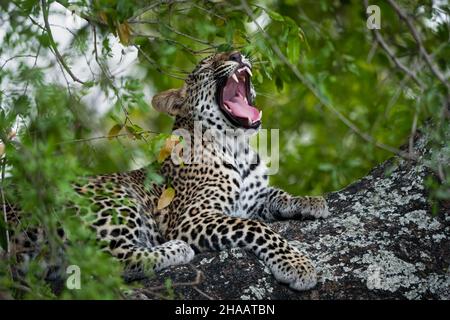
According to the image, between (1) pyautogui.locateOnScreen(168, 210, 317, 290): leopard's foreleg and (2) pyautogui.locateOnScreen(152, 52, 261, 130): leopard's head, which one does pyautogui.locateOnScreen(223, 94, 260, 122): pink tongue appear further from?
(1) pyautogui.locateOnScreen(168, 210, 317, 290): leopard's foreleg

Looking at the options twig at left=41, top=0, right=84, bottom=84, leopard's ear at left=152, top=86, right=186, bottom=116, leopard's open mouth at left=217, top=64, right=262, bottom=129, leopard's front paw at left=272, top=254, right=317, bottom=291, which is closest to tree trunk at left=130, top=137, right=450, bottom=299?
leopard's front paw at left=272, top=254, right=317, bottom=291

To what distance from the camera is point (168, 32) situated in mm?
8891

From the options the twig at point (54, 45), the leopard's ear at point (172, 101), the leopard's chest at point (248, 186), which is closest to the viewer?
the twig at point (54, 45)

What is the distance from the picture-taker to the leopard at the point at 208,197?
8.45 metres

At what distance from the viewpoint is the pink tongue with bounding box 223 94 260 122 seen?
1036cm

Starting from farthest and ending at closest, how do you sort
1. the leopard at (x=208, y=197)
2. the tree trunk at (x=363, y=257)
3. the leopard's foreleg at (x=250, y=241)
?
the leopard at (x=208, y=197) < the leopard's foreleg at (x=250, y=241) < the tree trunk at (x=363, y=257)

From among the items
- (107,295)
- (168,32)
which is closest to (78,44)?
(168,32)

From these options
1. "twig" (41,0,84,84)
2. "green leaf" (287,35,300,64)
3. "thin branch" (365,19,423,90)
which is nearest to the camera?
"thin branch" (365,19,423,90)

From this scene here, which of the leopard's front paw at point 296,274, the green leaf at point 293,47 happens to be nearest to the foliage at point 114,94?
the green leaf at point 293,47

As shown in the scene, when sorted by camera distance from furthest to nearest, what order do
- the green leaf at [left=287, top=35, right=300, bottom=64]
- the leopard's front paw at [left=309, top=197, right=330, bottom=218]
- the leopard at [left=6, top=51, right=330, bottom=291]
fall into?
the green leaf at [left=287, top=35, right=300, bottom=64], the leopard's front paw at [left=309, top=197, right=330, bottom=218], the leopard at [left=6, top=51, right=330, bottom=291]

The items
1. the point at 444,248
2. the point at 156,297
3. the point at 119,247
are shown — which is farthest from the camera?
the point at 119,247

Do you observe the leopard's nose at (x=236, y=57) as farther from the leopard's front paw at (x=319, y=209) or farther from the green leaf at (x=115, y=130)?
the green leaf at (x=115, y=130)
